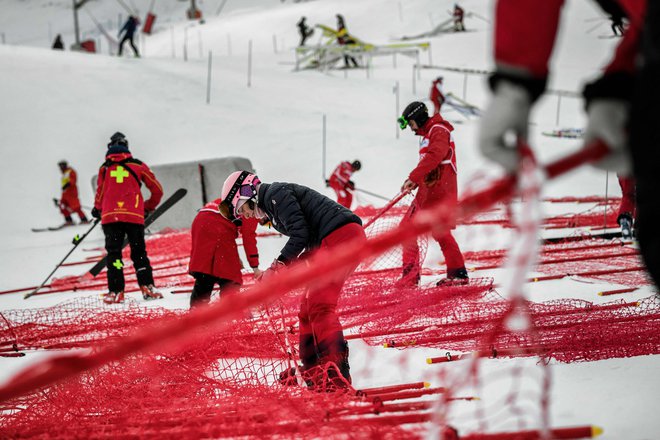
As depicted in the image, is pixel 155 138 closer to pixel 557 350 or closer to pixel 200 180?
pixel 200 180

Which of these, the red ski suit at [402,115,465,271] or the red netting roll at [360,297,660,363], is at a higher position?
the red ski suit at [402,115,465,271]

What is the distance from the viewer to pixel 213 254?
188 inches

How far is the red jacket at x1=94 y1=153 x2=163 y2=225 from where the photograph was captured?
6.02 metres

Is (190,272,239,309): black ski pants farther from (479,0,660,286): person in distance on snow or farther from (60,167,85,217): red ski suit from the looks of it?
(60,167,85,217): red ski suit

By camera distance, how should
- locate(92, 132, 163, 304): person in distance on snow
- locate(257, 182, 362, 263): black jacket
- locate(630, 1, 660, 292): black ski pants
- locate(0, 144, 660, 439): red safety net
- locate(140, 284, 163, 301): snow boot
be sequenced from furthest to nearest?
locate(140, 284, 163, 301): snow boot → locate(92, 132, 163, 304): person in distance on snow → locate(257, 182, 362, 263): black jacket → locate(0, 144, 660, 439): red safety net → locate(630, 1, 660, 292): black ski pants

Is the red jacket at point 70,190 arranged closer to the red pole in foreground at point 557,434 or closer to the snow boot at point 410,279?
the snow boot at point 410,279

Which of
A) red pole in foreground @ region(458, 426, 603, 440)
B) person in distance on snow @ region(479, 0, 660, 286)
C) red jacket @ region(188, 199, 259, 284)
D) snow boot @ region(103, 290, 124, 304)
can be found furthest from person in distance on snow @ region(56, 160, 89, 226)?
person in distance on snow @ region(479, 0, 660, 286)

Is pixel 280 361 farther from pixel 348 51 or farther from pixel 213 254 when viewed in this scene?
pixel 348 51

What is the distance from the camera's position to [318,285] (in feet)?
10.8

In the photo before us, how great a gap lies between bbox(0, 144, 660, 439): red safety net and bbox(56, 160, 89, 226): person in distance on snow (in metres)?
8.19

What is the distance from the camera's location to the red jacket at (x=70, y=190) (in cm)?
1270

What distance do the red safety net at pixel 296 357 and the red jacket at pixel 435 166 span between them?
0.66 meters

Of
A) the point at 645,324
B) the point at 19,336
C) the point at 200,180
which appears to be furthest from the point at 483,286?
the point at 200,180

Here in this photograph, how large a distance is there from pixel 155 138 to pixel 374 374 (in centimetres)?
1415
